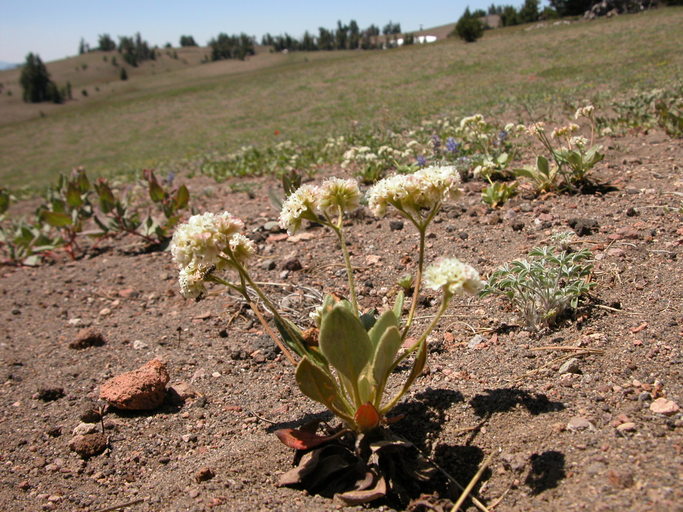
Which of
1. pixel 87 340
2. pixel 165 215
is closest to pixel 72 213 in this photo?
pixel 165 215

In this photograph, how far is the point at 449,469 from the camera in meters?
2.09

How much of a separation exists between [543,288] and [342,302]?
3.77 ft

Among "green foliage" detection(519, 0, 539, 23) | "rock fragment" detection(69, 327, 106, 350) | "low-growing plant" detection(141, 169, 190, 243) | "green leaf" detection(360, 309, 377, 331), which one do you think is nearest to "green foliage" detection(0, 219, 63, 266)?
"low-growing plant" detection(141, 169, 190, 243)

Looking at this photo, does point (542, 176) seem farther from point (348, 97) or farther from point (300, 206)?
point (348, 97)

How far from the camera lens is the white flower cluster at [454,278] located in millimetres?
1756

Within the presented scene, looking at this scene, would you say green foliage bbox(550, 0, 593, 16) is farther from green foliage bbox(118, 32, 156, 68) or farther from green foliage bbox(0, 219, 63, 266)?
green foliage bbox(118, 32, 156, 68)

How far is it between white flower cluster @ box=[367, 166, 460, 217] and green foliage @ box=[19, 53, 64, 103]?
261ft

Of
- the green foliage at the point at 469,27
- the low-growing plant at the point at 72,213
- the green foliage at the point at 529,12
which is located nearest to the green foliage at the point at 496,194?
the low-growing plant at the point at 72,213

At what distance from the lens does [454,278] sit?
1.77m

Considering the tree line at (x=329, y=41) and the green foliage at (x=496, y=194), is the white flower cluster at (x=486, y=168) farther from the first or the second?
the tree line at (x=329, y=41)

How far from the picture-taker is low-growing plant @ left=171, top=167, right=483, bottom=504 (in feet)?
6.13

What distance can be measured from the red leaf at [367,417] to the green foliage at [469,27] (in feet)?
162

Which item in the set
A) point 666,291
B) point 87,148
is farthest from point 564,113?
point 87,148

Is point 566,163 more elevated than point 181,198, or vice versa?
point 566,163
